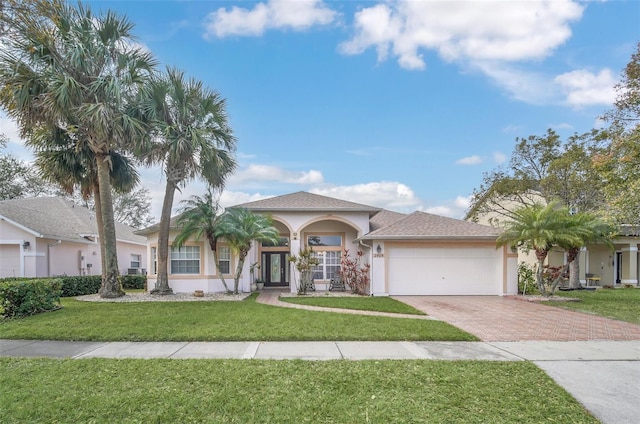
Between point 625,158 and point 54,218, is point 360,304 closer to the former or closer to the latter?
point 625,158

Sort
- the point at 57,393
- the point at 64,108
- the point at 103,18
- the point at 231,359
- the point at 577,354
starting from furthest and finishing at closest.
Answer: the point at 103,18 < the point at 64,108 < the point at 577,354 < the point at 231,359 < the point at 57,393

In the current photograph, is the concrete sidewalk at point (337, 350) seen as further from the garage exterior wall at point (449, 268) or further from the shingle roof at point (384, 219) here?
the shingle roof at point (384, 219)

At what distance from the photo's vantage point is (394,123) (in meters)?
17.5

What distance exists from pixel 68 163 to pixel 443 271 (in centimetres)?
1661

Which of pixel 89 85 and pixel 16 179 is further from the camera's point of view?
pixel 16 179

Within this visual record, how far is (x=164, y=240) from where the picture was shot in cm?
1526

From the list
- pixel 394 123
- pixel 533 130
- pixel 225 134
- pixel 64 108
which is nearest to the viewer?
pixel 64 108

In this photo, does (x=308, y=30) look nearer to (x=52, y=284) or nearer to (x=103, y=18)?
(x=103, y=18)

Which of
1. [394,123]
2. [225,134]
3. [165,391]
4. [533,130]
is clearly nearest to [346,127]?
[394,123]

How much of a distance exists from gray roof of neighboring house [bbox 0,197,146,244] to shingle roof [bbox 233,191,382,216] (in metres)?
10.0

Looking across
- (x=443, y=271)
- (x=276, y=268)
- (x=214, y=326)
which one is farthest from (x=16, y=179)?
(x=443, y=271)

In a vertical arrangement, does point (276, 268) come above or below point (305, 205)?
below

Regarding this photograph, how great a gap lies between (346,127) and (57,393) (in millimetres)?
15796

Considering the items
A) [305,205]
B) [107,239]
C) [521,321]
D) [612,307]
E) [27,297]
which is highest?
[305,205]
